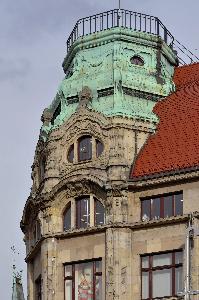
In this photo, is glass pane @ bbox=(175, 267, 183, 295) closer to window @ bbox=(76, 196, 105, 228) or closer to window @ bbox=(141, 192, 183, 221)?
window @ bbox=(141, 192, 183, 221)

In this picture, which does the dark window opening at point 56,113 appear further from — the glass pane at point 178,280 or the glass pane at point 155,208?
the glass pane at point 178,280

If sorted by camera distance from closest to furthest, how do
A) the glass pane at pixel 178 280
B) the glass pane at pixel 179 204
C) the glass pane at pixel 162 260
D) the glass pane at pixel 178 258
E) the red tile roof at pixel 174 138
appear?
the glass pane at pixel 178 280 → the glass pane at pixel 178 258 → the glass pane at pixel 162 260 → the glass pane at pixel 179 204 → the red tile roof at pixel 174 138

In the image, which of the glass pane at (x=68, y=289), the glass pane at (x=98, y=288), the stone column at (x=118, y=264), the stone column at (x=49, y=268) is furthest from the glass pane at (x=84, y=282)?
the stone column at (x=118, y=264)

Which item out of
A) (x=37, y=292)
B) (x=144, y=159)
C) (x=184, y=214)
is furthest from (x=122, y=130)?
(x=37, y=292)

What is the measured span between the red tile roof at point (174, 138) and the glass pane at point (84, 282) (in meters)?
4.92

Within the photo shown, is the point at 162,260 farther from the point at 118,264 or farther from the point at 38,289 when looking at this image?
the point at 38,289

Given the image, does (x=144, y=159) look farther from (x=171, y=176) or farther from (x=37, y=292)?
(x=37, y=292)

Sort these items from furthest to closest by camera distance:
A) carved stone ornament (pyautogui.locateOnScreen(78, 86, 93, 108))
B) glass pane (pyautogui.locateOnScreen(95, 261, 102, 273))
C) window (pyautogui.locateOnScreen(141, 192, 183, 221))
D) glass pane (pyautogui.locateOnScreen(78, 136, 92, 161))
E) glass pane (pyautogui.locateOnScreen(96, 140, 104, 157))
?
carved stone ornament (pyautogui.locateOnScreen(78, 86, 93, 108)), glass pane (pyautogui.locateOnScreen(78, 136, 92, 161)), glass pane (pyautogui.locateOnScreen(96, 140, 104, 157)), glass pane (pyautogui.locateOnScreen(95, 261, 102, 273)), window (pyautogui.locateOnScreen(141, 192, 183, 221))

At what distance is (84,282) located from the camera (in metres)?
53.2

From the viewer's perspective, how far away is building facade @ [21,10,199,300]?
52.3m

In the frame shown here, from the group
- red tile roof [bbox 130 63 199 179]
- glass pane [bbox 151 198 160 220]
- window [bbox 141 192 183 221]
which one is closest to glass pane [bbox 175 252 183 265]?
window [bbox 141 192 183 221]

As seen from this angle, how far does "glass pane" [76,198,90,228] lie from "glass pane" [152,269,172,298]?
447 centimetres

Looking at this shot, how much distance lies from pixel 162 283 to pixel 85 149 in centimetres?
804

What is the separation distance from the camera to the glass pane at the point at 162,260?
171 ft
